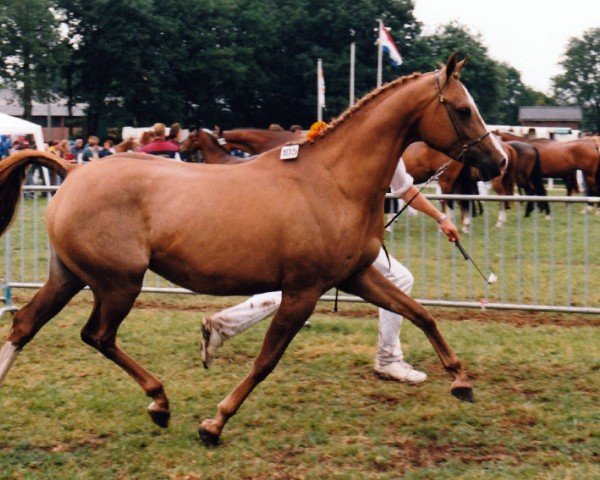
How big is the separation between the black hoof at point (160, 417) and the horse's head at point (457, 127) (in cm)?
220

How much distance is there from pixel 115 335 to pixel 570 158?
1663 cm

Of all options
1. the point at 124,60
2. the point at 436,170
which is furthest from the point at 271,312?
the point at 124,60

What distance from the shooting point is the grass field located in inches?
179

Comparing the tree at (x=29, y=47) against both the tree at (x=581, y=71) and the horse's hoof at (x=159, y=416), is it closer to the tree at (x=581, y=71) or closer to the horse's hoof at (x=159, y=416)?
the horse's hoof at (x=159, y=416)

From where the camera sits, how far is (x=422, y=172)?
15219 mm

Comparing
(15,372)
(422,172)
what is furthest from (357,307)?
(422,172)

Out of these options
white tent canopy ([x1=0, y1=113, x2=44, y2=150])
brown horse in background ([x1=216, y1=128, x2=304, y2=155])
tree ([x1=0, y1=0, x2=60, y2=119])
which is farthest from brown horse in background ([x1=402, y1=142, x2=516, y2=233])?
tree ([x1=0, y1=0, x2=60, y2=119])

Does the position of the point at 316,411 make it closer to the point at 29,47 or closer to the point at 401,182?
the point at 401,182

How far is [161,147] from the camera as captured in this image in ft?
48.9

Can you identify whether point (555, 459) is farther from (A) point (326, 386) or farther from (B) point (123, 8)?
(B) point (123, 8)

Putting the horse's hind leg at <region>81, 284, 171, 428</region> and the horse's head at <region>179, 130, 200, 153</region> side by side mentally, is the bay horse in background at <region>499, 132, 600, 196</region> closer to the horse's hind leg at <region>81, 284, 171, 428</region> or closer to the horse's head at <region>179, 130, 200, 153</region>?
the horse's head at <region>179, 130, 200, 153</region>

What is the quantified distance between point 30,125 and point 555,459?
72.0 ft

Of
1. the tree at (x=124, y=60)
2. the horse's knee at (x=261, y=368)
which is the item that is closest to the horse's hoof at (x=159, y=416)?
the horse's knee at (x=261, y=368)

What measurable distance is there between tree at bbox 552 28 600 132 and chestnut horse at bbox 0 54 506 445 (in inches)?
4294
